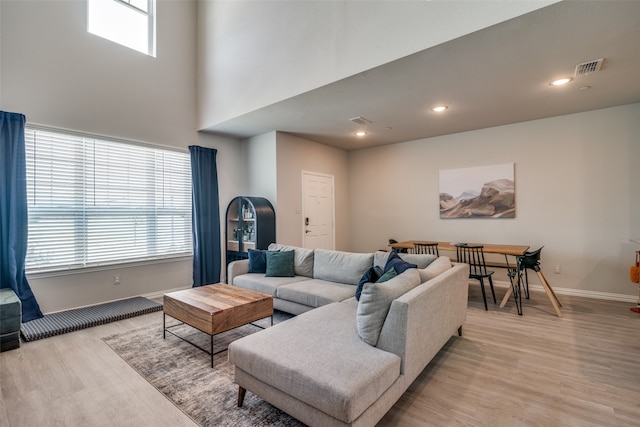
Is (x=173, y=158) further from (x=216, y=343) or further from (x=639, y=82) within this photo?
(x=639, y=82)

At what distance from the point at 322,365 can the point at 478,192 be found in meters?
4.62

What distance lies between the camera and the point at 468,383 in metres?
2.25

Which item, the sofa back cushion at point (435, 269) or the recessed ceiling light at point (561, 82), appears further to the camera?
the recessed ceiling light at point (561, 82)

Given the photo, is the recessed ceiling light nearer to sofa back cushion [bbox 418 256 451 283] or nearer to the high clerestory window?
sofa back cushion [bbox 418 256 451 283]

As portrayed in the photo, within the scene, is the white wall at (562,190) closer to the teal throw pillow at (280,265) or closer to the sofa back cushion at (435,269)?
the sofa back cushion at (435,269)

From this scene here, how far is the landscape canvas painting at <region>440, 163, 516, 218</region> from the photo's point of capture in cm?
493

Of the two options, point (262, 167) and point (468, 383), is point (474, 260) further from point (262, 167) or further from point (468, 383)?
point (262, 167)

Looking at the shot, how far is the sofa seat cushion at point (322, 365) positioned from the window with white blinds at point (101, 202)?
3327 mm

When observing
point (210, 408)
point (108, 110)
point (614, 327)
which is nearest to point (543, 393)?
point (614, 327)

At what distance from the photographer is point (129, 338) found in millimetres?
3109

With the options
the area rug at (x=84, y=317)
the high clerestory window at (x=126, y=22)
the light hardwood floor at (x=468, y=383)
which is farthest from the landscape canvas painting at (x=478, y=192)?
the high clerestory window at (x=126, y=22)

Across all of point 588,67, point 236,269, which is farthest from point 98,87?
point 588,67

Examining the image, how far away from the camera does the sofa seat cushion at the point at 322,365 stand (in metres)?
1.49

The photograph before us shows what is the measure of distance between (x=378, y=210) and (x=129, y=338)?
4.81 m
